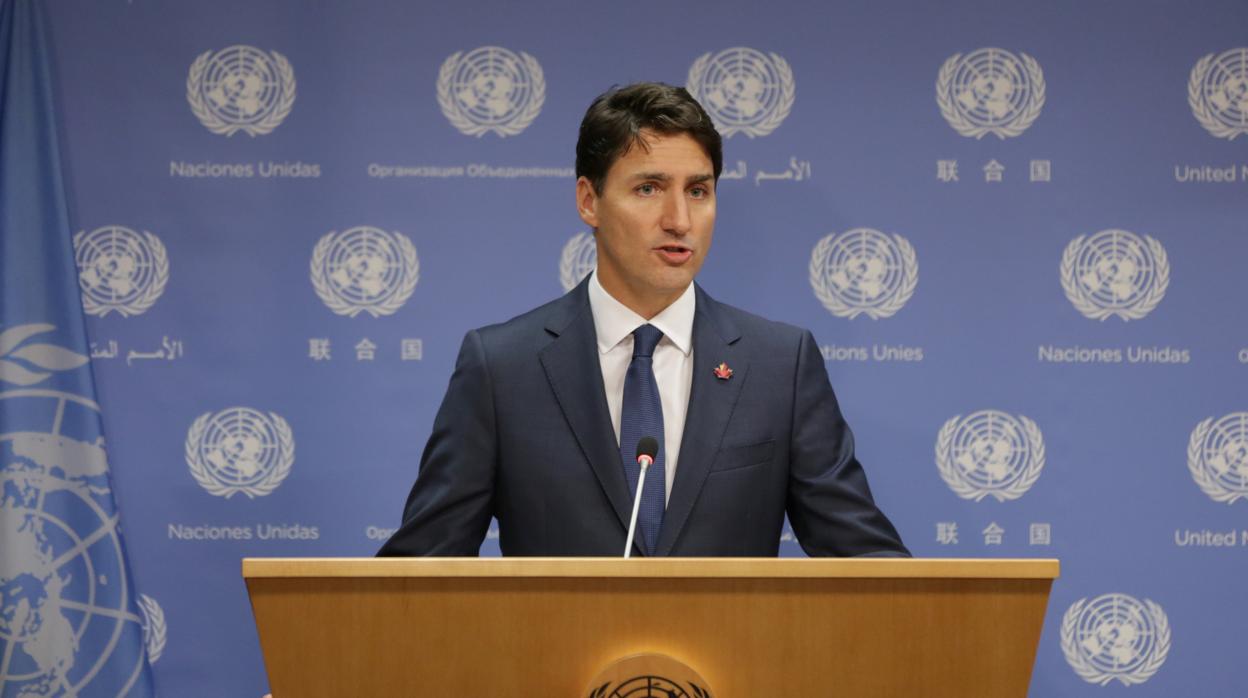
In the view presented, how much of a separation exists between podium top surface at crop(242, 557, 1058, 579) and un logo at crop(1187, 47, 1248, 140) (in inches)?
91.0

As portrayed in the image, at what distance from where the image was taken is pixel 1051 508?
3.17m

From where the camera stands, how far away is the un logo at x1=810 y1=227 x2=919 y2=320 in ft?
10.5

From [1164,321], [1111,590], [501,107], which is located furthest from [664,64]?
[1111,590]

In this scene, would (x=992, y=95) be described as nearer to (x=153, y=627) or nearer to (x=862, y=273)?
(x=862, y=273)

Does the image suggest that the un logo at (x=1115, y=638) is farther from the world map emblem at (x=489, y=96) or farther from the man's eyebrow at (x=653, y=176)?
the world map emblem at (x=489, y=96)

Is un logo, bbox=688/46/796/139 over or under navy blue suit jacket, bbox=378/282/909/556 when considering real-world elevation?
over

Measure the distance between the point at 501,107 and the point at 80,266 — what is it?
49.0 inches

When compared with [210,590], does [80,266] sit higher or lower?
higher

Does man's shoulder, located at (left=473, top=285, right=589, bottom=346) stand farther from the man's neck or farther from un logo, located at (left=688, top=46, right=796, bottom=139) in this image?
un logo, located at (left=688, top=46, right=796, bottom=139)

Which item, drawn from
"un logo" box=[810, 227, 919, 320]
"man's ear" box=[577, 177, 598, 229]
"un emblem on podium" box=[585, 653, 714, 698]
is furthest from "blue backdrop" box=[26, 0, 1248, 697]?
"un emblem on podium" box=[585, 653, 714, 698]

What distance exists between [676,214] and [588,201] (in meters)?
0.25

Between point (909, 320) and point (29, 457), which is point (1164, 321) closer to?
point (909, 320)

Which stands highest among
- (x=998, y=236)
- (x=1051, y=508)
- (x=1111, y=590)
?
(x=998, y=236)

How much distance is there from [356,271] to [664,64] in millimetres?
1025
